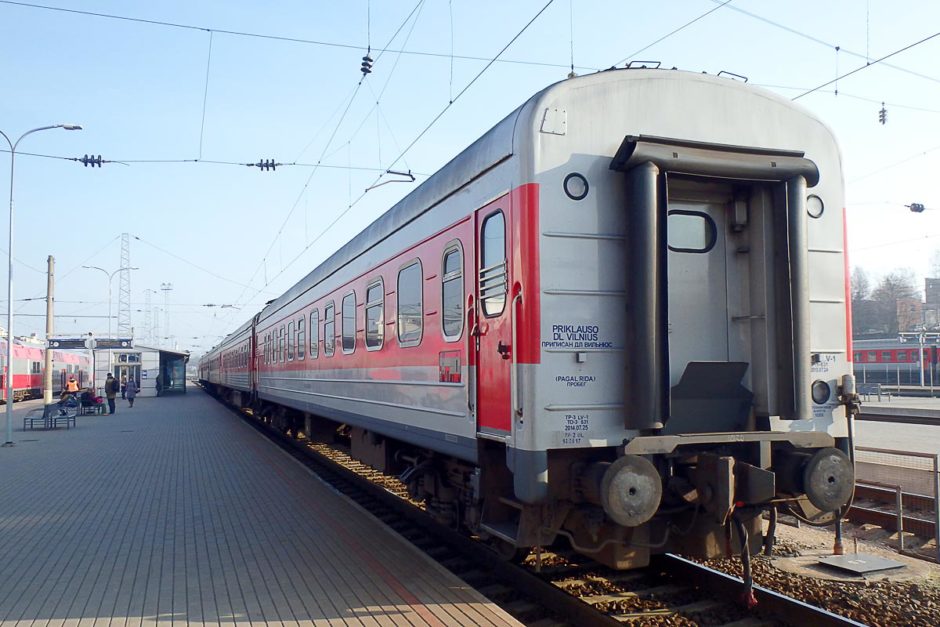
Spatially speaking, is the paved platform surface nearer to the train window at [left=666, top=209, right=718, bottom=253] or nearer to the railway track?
the railway track

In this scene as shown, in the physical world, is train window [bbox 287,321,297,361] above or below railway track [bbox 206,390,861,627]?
above

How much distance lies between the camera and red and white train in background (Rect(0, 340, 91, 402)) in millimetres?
42794

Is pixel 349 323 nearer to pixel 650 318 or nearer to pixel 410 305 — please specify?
pixel 410 305

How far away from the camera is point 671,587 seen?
6.29m

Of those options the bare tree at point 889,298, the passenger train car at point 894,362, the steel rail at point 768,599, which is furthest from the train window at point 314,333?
the bare tree at point 889,298

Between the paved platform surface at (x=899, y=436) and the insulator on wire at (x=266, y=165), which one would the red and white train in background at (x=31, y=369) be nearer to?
the insulator on wire at (x=266, y=165)

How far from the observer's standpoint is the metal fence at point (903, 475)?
27.0 feet

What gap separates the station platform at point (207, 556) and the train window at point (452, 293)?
2029 millimetres

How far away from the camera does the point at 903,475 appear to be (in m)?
9.65

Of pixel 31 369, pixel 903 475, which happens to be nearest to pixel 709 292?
pixel 903 475

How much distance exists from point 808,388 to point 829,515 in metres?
1.03

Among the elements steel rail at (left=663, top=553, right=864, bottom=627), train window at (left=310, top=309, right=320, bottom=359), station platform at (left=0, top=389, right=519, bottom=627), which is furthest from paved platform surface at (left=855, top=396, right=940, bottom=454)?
station platform at (left=0, top=389, right=519, bottom=627)

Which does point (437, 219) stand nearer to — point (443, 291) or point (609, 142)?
point (443, 291)

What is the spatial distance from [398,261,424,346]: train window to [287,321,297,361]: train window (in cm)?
810
